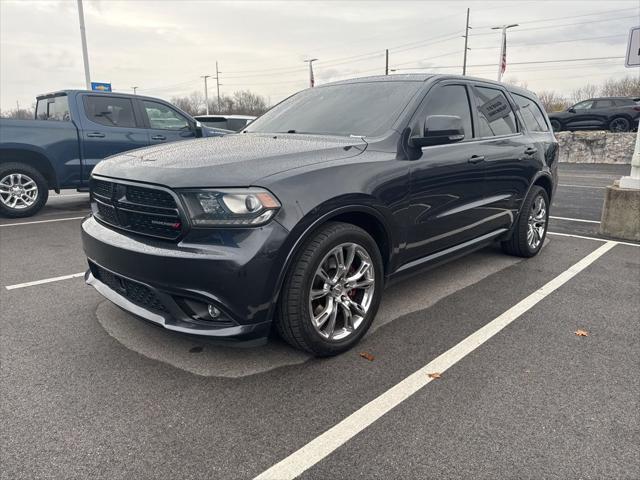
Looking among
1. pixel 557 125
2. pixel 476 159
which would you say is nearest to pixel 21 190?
pixel 476 159

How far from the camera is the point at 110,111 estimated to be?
8.20 metres

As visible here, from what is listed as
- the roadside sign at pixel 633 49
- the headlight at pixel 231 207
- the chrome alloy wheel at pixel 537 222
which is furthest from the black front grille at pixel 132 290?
the roadside sign at pixel 633 49

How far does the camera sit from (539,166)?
5.16 m

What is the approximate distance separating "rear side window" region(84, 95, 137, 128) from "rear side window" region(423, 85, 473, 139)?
6186 millimetres

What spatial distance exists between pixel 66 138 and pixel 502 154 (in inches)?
255

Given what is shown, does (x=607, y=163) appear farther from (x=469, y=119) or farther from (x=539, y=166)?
(x=469, y=119)

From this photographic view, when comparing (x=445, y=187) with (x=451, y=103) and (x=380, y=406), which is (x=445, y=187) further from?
(x=380, y=406)

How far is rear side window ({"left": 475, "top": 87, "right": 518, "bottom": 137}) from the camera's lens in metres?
4.37

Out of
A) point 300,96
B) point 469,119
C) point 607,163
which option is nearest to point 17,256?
point 300,96

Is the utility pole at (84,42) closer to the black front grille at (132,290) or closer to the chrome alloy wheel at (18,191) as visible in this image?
the chrome alloy wheel at (18,191)

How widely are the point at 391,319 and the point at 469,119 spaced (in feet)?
6.17

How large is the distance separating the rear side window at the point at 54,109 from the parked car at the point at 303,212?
201 inches

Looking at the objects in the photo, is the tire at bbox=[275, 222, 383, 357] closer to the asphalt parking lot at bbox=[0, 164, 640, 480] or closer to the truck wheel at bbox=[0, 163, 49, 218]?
the asphalt parking lot at bbox=[0, 164, 640, 480]

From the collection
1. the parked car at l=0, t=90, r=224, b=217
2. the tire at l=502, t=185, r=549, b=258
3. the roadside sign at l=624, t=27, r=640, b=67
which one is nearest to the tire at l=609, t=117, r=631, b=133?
the roadside sign at l=624, t=27, r=640, b=67
